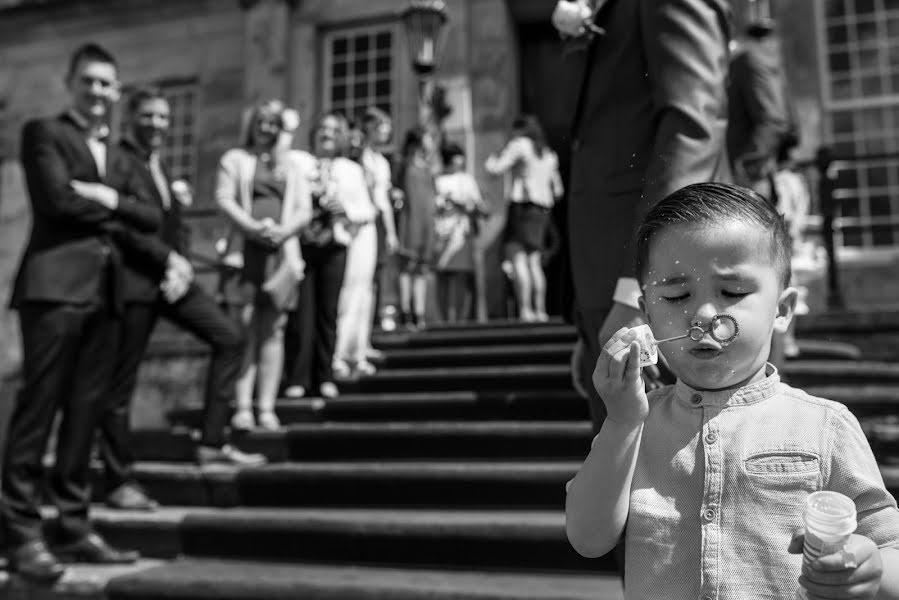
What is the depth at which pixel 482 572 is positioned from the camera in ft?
11.8

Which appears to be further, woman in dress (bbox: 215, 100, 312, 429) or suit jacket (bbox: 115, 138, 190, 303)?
woman in dress (bbox: 215, 100, 312, 429)

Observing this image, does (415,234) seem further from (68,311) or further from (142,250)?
(68,311)

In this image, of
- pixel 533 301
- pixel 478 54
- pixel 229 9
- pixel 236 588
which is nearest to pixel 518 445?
pixel 236 588

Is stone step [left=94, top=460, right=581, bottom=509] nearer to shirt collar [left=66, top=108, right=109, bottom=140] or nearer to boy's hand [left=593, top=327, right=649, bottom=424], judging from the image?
shirt collar [left=66, top=108, right=109, bottom=140]

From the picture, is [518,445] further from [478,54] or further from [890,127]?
[890,127]

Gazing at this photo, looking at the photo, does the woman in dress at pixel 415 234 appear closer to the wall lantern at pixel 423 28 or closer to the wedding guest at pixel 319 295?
the wall lantern at pixel 423 28

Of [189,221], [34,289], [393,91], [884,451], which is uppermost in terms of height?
[393,91]

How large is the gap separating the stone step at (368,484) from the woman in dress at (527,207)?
3.95 m

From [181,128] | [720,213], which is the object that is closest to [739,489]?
[720,213]

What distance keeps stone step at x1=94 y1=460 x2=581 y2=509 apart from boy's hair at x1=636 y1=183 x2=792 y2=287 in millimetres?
2717

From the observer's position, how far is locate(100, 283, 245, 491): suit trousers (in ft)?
14.8

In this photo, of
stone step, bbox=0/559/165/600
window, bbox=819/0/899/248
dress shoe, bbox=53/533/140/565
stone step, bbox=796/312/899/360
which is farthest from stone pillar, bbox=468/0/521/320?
stone step, bbox=0/559/165/600

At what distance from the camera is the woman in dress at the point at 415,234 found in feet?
26.0

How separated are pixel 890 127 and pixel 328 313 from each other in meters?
8.24
